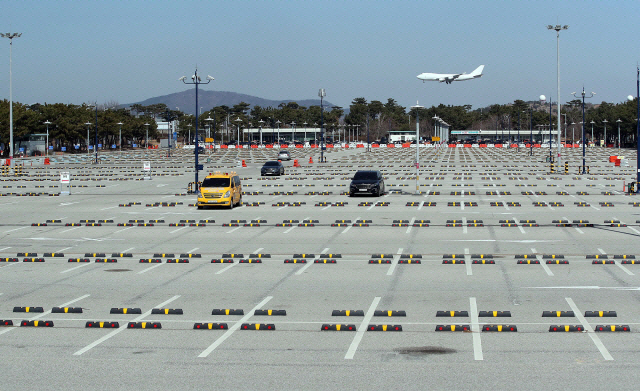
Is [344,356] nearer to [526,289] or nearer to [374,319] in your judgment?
[374,319]

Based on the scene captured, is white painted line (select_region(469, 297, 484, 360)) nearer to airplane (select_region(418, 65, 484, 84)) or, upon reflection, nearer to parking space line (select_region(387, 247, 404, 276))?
parking space line (select_region(387, 247, 404, 276))

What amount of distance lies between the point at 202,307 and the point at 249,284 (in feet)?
7.79

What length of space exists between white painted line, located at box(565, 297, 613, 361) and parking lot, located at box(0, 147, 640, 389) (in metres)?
0.05

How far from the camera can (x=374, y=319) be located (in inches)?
495

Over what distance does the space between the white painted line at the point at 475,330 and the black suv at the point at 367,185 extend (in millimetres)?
24741

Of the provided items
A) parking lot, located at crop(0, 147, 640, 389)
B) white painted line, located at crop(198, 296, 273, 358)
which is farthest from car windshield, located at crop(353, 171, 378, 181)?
white painted line, located at crop(198, 296, 273, 358)

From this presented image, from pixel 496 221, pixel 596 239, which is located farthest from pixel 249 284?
pixel 496 221

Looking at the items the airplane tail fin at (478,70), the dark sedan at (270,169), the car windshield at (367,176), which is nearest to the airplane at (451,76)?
the airplane tail fin at (478,70)

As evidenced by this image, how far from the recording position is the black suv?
3884 centimetres

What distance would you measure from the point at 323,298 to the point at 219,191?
19516mm

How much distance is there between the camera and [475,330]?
11.7 metres

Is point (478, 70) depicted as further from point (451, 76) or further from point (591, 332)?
point (591, 332)

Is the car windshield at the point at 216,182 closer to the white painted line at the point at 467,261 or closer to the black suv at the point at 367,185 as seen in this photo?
the black suv at the point at 367,185

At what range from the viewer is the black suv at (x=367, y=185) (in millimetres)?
38844
